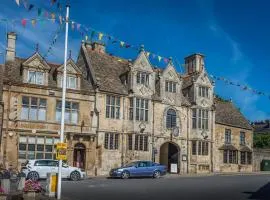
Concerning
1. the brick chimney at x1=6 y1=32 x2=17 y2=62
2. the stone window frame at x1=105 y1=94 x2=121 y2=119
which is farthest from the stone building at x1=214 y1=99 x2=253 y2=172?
the brick chimney at x1=6 y1=32 x2=17 y2=62

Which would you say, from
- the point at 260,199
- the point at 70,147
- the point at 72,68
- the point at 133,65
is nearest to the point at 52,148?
the point at 70,147

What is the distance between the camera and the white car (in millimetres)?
31375

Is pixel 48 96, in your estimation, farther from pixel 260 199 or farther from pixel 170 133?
pixel 260 199

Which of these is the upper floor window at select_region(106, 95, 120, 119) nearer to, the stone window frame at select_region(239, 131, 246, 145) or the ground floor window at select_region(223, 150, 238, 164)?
the ground floor window at select_region(223, 150, 238, 164)

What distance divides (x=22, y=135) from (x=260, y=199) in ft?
72.3

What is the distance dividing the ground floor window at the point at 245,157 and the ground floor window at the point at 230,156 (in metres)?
1.22

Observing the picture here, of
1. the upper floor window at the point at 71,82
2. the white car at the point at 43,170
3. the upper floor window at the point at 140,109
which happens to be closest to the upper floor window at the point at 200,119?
the upper floor window at the point at 140,109

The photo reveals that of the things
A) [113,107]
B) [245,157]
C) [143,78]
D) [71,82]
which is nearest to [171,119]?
[143,78]

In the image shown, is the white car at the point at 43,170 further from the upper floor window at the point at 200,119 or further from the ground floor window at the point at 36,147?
the upper floor window at the point at 200,119

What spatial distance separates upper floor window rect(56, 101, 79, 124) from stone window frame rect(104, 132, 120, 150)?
3.39 m

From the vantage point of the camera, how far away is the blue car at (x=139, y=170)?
36.3m

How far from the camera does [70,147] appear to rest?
38656mm

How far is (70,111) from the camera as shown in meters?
39.4

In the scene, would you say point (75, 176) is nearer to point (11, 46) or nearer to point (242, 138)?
point (11, 46)
